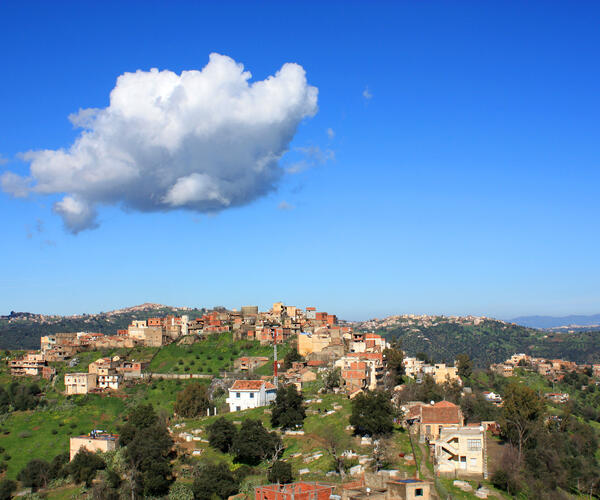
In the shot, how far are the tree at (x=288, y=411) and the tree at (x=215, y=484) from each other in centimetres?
851

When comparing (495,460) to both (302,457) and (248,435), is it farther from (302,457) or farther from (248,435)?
(248,435)

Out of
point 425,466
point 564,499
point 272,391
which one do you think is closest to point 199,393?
point 272,391

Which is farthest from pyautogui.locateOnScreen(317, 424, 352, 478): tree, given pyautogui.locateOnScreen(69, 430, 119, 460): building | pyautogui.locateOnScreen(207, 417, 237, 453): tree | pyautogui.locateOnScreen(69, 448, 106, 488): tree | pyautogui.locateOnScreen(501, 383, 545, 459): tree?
pyautogui.locateOnScreen(69, 430, 119, 460): building

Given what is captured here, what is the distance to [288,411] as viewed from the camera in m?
47.8

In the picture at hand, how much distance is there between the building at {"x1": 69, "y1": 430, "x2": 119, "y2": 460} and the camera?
50781 millimetres

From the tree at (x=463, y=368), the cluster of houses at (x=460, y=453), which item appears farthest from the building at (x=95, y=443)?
the tree at (x=463, y=368)

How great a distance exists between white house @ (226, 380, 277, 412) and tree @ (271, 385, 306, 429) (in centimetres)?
778

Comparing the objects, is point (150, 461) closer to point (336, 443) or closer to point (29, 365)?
point (336, 443)

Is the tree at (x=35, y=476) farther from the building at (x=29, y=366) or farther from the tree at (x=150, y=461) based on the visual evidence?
the building at (x=29, y=366)

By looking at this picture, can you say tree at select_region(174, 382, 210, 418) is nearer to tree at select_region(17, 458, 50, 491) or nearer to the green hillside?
A: tree at select_region(17, 458, 50, 491)

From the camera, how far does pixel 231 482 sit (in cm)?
3866

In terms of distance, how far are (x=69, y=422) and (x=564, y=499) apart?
160ft

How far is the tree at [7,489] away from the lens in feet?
151

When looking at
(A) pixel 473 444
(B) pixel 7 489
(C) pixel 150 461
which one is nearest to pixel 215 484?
(C) pixel 150 461
